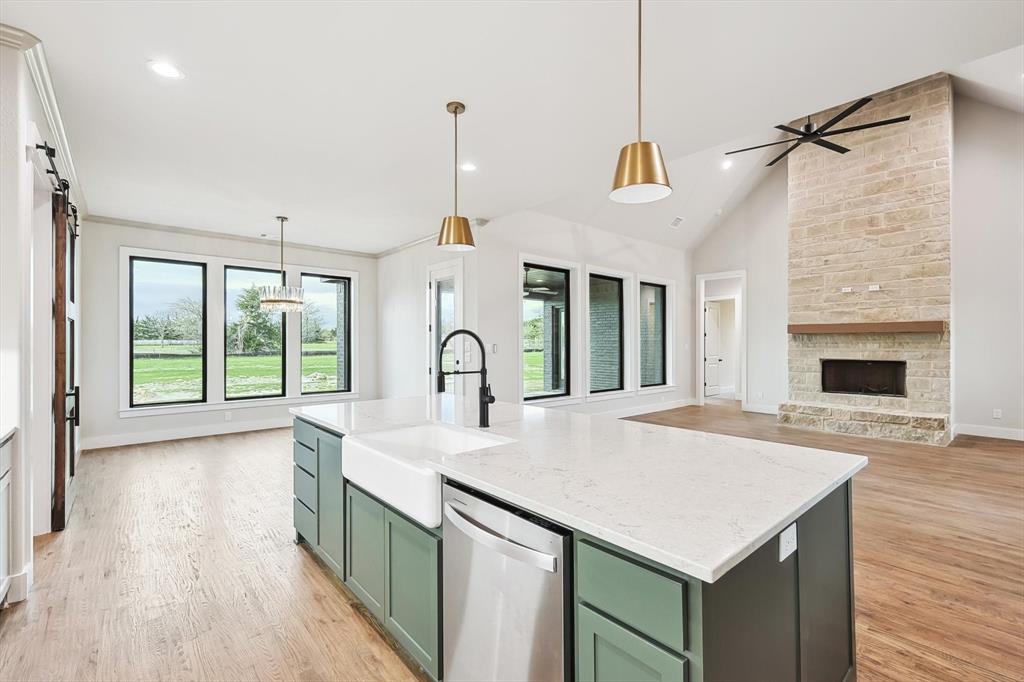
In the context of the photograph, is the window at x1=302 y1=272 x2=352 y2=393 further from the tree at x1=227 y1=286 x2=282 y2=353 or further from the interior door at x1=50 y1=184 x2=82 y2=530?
the interior door at x1=50 y1=184 x2=82 y2=530

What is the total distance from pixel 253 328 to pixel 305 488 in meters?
4.60

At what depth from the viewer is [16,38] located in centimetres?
220

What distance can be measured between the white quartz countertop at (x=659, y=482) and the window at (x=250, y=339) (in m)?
5.09

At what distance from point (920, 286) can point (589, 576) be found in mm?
6689

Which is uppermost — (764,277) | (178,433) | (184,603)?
(764,277)

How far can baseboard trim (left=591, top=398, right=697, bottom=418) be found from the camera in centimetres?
734

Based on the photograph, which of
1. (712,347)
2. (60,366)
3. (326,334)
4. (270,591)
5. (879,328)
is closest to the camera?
(270,591)

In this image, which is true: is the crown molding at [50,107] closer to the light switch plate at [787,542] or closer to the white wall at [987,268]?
the light switch plate at [787,542]

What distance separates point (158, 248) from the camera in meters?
5.81

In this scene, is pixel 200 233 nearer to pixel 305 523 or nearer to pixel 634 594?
pixel 305 523

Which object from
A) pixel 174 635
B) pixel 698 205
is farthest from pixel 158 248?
pixel 698 205

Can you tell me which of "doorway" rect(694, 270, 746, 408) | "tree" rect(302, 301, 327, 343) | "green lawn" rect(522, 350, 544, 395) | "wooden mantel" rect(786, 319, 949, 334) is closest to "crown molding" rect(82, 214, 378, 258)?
"tree" rect(302, 301, 327, 343)

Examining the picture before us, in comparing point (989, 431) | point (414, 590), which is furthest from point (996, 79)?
point (414, 590)

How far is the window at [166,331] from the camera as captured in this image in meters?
5.73
